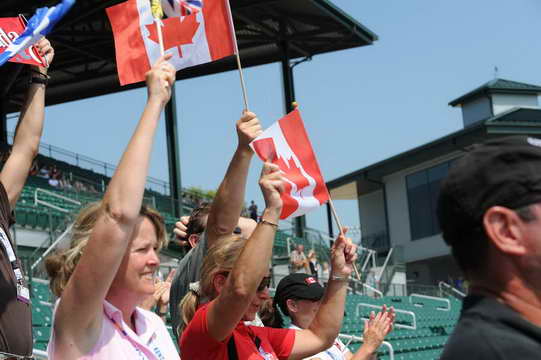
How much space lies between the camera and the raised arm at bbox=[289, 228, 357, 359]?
3447 millimetres

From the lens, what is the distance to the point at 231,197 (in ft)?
11.1

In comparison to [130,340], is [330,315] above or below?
below

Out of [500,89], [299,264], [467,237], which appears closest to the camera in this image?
[467,237]

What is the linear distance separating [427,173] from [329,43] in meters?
11.1

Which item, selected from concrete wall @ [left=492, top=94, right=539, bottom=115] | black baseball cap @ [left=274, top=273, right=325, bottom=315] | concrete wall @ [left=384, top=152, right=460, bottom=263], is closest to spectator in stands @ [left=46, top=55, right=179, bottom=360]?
black baseball cap @ [left=274, top=273, right=325, bottom=315]


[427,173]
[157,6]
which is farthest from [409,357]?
[427,173]

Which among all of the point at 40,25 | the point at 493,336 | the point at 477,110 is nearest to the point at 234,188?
the point at 40,25

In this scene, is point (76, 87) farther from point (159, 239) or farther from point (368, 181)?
point (159, 239)

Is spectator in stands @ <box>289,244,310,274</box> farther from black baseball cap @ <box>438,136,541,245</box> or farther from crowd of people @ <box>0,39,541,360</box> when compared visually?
black baseball cap @ <box>438,136,541,245</box>

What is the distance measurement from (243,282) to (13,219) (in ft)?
3.61

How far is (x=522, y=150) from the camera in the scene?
5.15 ft

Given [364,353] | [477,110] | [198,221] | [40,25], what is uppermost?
[477,110]

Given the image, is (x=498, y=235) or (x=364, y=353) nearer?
(x=498, y=235)

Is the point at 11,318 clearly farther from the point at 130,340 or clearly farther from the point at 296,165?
the point at 296,165
